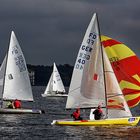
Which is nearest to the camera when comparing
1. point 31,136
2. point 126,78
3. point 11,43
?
point 31,136

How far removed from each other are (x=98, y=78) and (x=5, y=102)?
21267 mm

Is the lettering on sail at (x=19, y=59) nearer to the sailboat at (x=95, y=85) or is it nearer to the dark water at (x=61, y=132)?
the dark water at (x=61, y=132)

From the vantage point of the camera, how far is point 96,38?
5212 centimetres

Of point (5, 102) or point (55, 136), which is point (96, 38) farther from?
point (5, 102)

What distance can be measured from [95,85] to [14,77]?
19.5 meters

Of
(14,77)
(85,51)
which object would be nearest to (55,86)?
(14,77)

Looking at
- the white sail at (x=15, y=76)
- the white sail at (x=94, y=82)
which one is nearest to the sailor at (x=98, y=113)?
the white sail at (x=94, y=82)

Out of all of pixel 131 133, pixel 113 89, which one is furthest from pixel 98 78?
pixel 131 133

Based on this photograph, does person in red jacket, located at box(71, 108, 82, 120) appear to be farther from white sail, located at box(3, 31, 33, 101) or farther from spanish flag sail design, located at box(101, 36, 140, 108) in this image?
white sail, located at box(3, 31, 33, 101)

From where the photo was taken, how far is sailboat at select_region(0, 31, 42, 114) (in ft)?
227

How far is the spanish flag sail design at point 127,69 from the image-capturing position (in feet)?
182

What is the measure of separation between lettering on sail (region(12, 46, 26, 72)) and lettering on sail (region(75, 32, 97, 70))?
18.2 metres

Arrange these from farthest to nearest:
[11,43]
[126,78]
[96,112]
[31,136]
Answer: [11,43] < [126,78] < [96,112] < [31,136]

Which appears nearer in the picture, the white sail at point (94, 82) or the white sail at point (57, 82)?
the white sail at point (94, 82)
